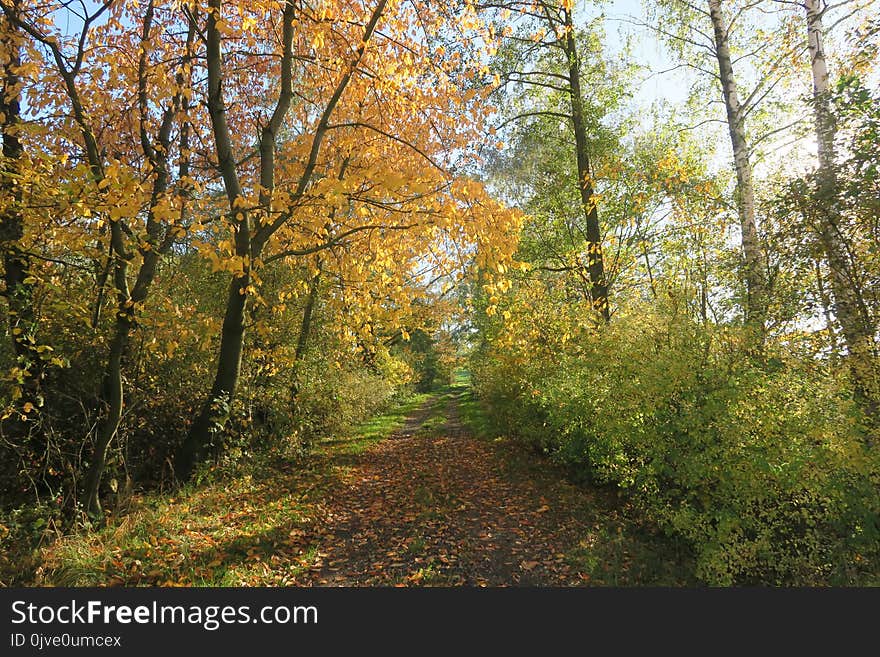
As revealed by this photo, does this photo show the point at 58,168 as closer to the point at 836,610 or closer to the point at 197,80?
the point at 197,80

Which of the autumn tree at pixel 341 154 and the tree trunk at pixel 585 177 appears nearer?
the autumn tree at pixel 341 154

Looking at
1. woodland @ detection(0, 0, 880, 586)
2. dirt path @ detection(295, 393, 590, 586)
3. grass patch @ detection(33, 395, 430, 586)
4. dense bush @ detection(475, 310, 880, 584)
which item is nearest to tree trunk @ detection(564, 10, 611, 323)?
woodland @ detection(0, 0, 880, 586)

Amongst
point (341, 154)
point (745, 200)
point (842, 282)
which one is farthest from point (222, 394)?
point (745, 200)

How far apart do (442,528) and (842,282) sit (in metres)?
5.37

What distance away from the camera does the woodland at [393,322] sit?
13.9ft

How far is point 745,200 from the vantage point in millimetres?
7305

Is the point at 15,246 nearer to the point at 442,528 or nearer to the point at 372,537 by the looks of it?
the point at 372,537

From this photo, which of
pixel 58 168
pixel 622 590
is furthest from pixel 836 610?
pixel 58 168

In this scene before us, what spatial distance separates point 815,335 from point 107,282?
8.26 metres

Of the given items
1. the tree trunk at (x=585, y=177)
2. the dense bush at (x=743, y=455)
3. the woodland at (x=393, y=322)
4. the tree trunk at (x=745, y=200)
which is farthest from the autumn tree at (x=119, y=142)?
the tree trunk at (x=585, y=177)

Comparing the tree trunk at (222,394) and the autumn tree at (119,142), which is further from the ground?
the autumn tree at (119,142)

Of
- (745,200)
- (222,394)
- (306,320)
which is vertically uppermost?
(745,200)

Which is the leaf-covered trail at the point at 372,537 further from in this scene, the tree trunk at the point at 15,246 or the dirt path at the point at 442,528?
the tree trunk at the point at 15,246

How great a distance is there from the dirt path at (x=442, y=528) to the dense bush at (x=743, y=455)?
51.9 inches
